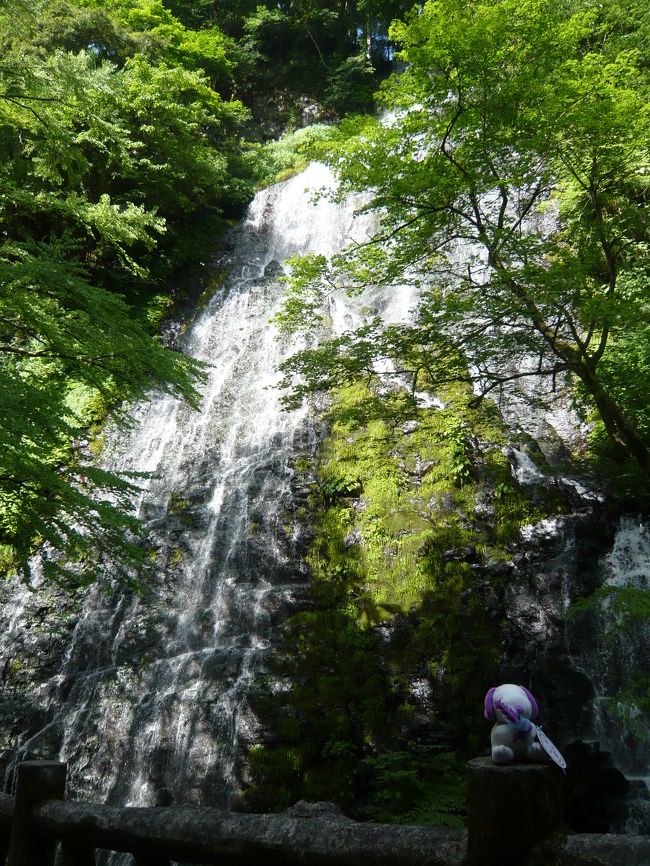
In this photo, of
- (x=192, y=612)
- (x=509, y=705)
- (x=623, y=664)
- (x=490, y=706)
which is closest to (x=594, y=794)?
(x=623, y=664)

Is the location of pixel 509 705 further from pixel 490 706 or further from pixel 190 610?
pixel 190 610

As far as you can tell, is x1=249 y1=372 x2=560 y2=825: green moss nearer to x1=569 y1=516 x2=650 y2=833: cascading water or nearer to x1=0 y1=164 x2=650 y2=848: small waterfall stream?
x1=0 y1=164 x2=650 y2=848: small waterfall stream

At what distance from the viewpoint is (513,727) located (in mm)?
2139

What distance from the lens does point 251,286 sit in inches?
645

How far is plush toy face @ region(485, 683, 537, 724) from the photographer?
7.20 ft

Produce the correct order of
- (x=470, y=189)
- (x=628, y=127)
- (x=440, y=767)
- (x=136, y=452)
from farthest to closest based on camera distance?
(x=136, y=452) < (x=470, y=189) < (x=628, y=127) < (x=440, y=767)

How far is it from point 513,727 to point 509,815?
1.61 ft

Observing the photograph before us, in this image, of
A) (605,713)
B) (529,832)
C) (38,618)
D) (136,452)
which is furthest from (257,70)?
(529,832)

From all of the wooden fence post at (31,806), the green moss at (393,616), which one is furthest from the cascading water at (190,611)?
the wooden fence post at (31,806)

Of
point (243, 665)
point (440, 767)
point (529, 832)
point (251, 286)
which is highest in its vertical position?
point (251, 286)

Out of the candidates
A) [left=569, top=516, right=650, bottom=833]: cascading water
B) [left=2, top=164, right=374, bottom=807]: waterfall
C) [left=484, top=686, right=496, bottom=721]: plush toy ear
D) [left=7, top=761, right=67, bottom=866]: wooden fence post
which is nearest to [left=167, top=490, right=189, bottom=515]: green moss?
[left=2, top=164, right=374, bottom=807]: waterfall

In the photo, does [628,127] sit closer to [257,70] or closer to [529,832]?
[529,832]

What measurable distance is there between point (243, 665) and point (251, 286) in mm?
11517

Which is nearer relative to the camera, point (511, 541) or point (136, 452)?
point (511, 541)
